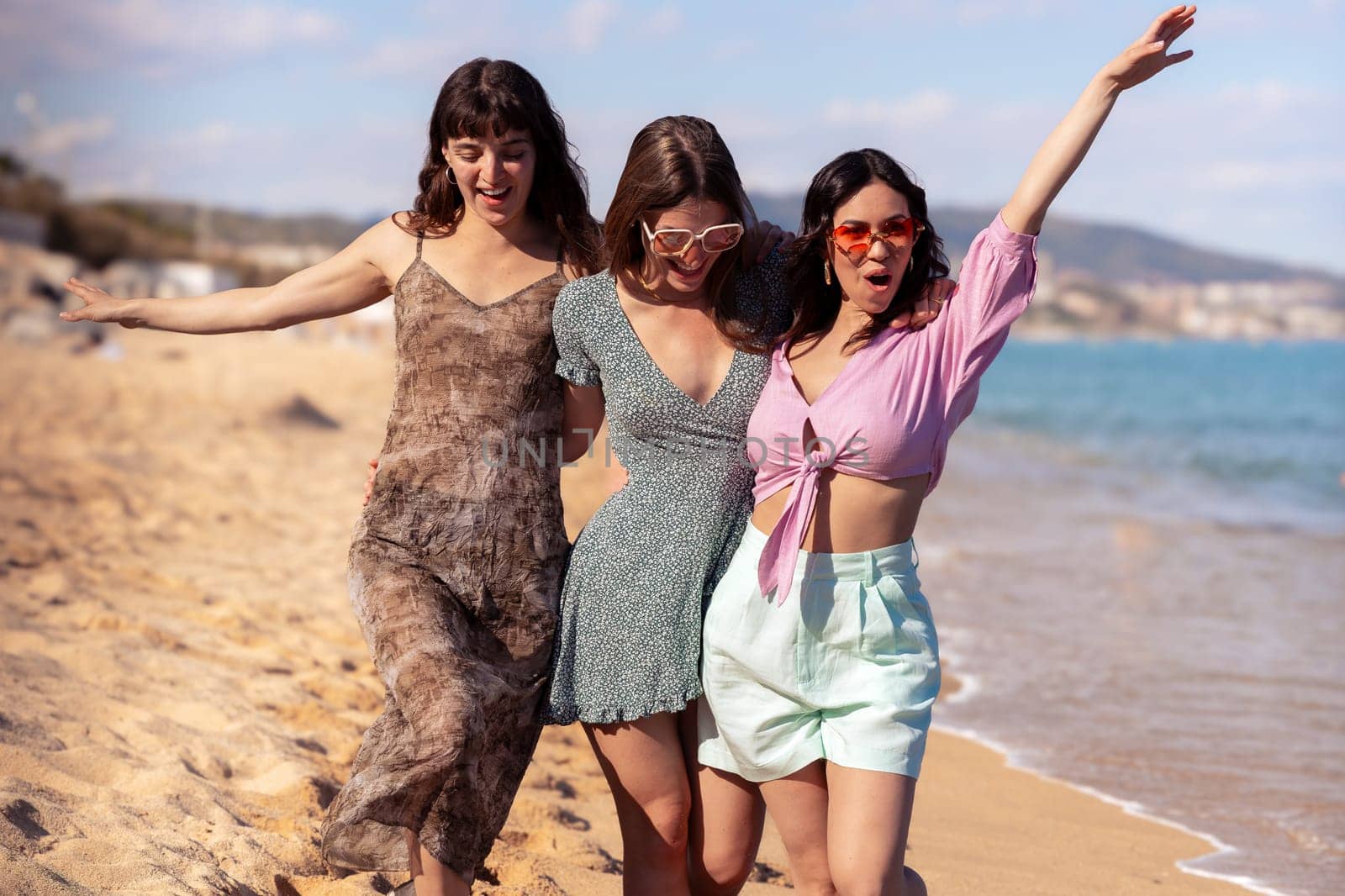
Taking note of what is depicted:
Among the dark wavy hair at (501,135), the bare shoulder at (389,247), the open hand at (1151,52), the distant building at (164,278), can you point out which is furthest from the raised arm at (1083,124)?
the distant building at (164,278)

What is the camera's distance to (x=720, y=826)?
2873 millimetres

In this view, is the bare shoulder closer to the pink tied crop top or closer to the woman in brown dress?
the woman in brown dress

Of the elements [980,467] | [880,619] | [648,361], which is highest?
[648,361]

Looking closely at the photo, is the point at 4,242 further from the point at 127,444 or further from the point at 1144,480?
the point at 1144,480

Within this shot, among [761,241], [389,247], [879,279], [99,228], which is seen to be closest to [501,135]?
[389,247]

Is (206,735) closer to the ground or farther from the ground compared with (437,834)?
closer to the ground

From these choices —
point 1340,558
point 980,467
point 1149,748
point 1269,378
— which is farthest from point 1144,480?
point 1269,378

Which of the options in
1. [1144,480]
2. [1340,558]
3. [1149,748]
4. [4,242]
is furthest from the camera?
[4,242]

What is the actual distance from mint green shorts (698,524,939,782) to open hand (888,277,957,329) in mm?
469

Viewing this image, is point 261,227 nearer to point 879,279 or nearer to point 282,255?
point 282,255

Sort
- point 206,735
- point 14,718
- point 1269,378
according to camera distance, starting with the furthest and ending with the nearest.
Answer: point 1269,378 → point 206,735 → point 14,718

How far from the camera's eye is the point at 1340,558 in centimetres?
1052

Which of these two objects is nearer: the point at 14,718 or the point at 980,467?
the point at 14,718

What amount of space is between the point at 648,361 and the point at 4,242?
33.1 meters
